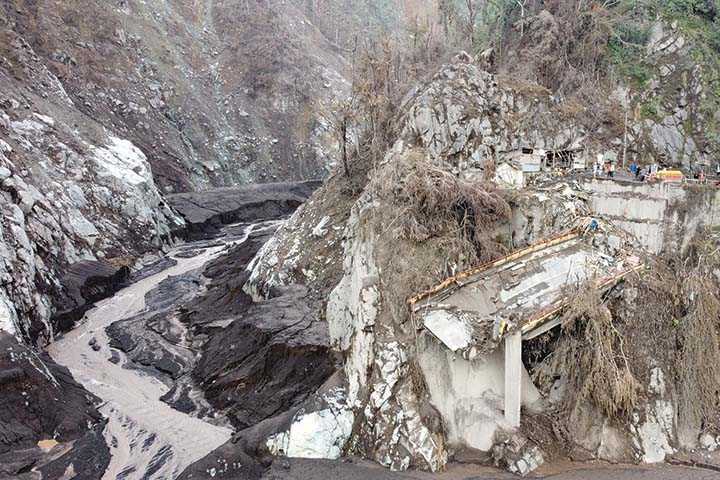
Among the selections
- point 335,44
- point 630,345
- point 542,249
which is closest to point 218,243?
point 542,249

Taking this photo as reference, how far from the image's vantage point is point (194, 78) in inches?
2435

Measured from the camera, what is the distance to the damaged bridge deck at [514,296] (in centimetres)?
1312

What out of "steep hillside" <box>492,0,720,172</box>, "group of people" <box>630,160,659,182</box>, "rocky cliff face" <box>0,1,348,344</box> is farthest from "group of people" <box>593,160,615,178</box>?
"rocky cliff face" <box>0,1,348,344</box>

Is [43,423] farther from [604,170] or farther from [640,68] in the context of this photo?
[640,68]

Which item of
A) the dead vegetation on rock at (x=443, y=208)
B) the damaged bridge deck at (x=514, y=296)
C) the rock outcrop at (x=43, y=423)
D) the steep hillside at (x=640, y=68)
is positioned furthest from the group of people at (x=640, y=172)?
the rock outcrop at (x=43, y=423)

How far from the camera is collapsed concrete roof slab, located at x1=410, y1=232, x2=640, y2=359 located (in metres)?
13.2

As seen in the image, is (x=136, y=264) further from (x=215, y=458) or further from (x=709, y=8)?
(x=709, y=8)

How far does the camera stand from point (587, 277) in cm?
1404

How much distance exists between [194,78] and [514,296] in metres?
56.7

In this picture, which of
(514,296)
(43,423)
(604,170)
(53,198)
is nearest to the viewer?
(514,296)

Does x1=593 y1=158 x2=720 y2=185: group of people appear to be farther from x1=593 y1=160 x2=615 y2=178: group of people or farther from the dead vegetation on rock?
the dead vegetation on rock

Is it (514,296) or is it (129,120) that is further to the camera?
(129,120)

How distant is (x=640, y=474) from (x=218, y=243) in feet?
107

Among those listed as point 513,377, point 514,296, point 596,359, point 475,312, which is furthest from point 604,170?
point 513,377
